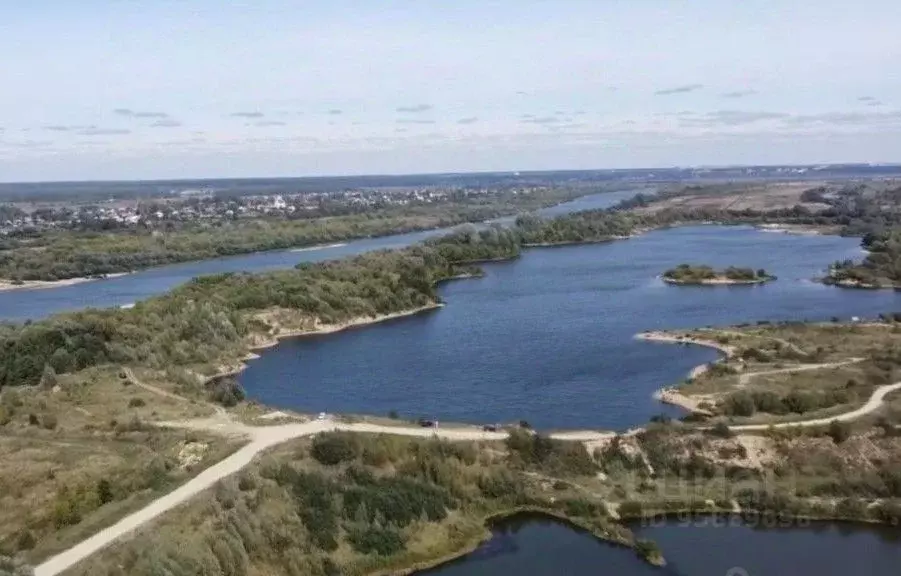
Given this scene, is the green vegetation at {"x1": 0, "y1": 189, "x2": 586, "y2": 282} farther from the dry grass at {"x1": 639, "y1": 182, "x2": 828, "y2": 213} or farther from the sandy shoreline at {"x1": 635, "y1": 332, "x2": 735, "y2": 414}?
the sandy shoreline at {"x1": 635, "y1": 332, "x2": 735, "y2": 414}

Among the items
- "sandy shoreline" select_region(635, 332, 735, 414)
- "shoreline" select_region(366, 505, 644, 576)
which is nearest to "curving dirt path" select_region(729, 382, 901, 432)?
"sandy shoreline" select_region(635, 332, 735, 414)

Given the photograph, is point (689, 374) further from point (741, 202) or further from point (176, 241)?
point (741, 202)

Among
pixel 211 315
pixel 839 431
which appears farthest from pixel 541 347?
pixel 839 431

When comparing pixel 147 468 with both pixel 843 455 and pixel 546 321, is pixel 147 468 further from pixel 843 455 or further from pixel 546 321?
pixel 546 321

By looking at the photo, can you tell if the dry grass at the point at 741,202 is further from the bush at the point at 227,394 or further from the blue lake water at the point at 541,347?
the bush at the point at 227,394

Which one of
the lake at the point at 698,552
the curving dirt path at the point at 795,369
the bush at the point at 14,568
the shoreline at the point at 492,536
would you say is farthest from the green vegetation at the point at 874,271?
the bush at the point at 14,568

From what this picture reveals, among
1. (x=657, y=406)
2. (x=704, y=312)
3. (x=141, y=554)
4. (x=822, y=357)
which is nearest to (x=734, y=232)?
(x=704, y=312)
